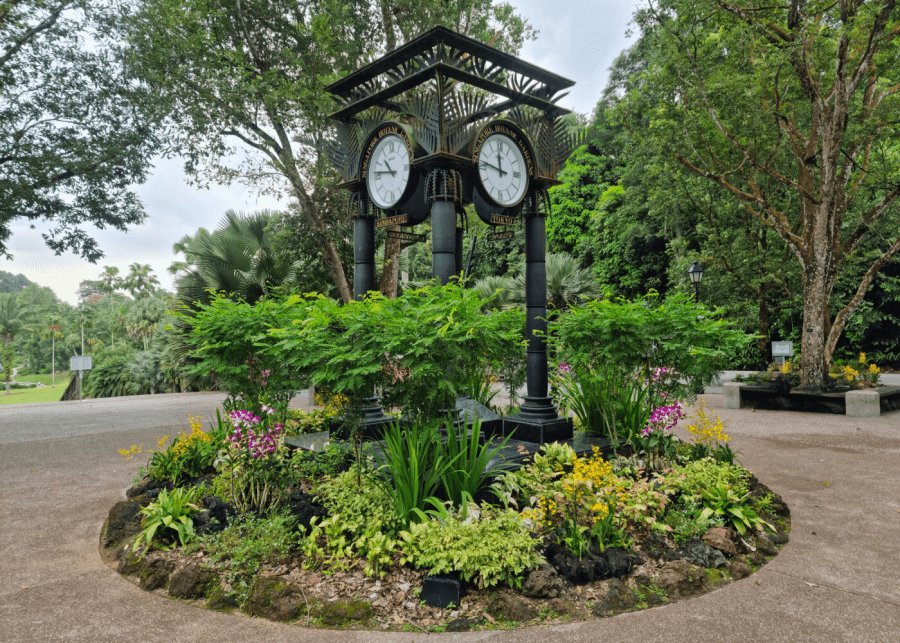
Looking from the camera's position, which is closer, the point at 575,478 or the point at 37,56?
the point at 575,478

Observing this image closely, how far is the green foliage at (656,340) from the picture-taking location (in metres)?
4.62

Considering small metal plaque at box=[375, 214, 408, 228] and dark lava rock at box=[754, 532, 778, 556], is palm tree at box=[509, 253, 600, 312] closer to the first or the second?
small metal plaque at box=[375, 214, 408, 228]

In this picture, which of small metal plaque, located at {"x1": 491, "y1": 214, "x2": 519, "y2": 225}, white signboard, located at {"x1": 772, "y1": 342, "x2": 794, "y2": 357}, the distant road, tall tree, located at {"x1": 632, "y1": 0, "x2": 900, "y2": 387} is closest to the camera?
small metal plaque, located at {"x1": 491, "y1": 214, "x2": 519, "y2": 225}

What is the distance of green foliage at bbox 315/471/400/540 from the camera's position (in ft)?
11.4

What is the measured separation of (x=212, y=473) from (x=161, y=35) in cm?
878

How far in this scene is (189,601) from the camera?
3.01 metres

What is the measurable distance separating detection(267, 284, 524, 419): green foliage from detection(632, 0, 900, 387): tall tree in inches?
355

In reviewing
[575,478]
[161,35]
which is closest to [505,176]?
[575,478]

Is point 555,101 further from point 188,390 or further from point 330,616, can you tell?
point 188,390

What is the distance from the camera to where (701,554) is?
3.36 metres

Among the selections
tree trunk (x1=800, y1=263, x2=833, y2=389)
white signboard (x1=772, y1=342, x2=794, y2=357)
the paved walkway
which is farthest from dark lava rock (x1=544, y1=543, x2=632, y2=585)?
white signboard (x1=772, y1=342, x2=794, y2=357)

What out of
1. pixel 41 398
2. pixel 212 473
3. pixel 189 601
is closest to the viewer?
pixel 189 601

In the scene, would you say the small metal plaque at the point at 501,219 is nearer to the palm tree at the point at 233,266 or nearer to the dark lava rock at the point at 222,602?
the dark lava rock at the point at 222,602

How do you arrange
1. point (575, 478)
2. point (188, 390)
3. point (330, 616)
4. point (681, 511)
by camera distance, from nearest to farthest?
point (330, 616) → point (575, 478) → point (681, 511) → point (188, 390)
